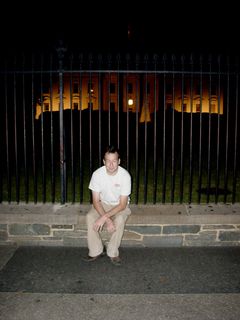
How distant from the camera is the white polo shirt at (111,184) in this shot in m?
4.66

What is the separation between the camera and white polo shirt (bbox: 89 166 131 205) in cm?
466

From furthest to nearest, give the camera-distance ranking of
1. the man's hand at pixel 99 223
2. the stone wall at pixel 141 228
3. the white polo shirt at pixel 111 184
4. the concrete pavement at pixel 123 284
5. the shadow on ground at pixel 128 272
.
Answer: the stone wall at pixel 141 228 → the white polo shirt at pixel 111 184 → the man's hand at pixel 99 223 → the shadow on ground at pixel 128 272 → the concrete pavement at pixel 123 284

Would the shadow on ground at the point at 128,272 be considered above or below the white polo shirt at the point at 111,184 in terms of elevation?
below

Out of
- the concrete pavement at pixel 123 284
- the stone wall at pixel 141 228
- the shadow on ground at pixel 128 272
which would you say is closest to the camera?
the concrete pavement at pixel 123 284

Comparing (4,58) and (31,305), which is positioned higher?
(4,58)

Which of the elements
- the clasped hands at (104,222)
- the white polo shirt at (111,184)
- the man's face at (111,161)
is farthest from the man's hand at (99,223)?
the man's face at (111,161)

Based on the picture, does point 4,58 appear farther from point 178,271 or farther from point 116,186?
point 178,271

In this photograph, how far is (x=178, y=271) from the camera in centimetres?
432

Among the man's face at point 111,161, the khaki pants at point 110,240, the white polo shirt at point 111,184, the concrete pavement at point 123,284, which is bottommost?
the concrete pavement at point 123,284

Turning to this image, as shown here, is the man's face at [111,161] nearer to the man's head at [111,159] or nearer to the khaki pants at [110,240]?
the man's head at [111,159]

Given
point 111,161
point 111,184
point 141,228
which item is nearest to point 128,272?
point 141,228

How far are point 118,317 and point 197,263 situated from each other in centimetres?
156

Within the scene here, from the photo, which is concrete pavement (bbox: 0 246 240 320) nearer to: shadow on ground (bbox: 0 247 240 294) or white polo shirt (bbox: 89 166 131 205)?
shadow on ground (bbox: 0 247 240 294)

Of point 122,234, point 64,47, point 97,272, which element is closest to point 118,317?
point 97,272
